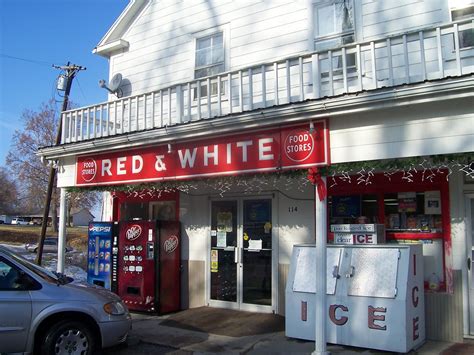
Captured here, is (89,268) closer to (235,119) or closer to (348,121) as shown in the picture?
(235,119)

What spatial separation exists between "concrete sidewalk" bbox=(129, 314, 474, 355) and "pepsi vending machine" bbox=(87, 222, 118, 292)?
82.2 inches

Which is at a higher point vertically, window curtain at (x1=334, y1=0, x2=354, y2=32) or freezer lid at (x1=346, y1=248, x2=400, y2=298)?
window curtain at (x1=334, y1=0, x2=354, y2=32)

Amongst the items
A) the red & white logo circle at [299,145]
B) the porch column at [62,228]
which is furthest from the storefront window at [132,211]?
the red & white logo circle at [299,145]

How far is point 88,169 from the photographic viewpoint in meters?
9.69

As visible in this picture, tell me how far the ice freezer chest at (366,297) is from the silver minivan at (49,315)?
103 inches

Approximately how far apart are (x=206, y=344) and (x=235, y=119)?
3406 millimetres

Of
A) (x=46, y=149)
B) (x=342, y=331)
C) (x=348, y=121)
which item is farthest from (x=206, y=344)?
(x=46, y=149)

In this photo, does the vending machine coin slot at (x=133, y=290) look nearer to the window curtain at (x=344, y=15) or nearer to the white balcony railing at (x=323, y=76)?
the white balcony railing at (x=323, y=76)

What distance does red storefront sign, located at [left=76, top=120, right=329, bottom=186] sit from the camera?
6.56 m

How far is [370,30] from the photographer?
8430 millimetres

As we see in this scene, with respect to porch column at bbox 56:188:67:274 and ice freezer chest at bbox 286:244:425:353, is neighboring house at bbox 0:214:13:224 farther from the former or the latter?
ice freezer chest at bbox 286:244:425:353

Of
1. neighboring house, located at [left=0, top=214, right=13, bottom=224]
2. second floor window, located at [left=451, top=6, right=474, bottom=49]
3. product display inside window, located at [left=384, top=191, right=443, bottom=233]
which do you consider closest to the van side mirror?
product display inside window, located at [left=384, top=191, right=443, bottom=233]

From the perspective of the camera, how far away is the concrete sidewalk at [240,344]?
6.62m

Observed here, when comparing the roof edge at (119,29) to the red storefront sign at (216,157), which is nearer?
the red storefront sign at (216,157)
